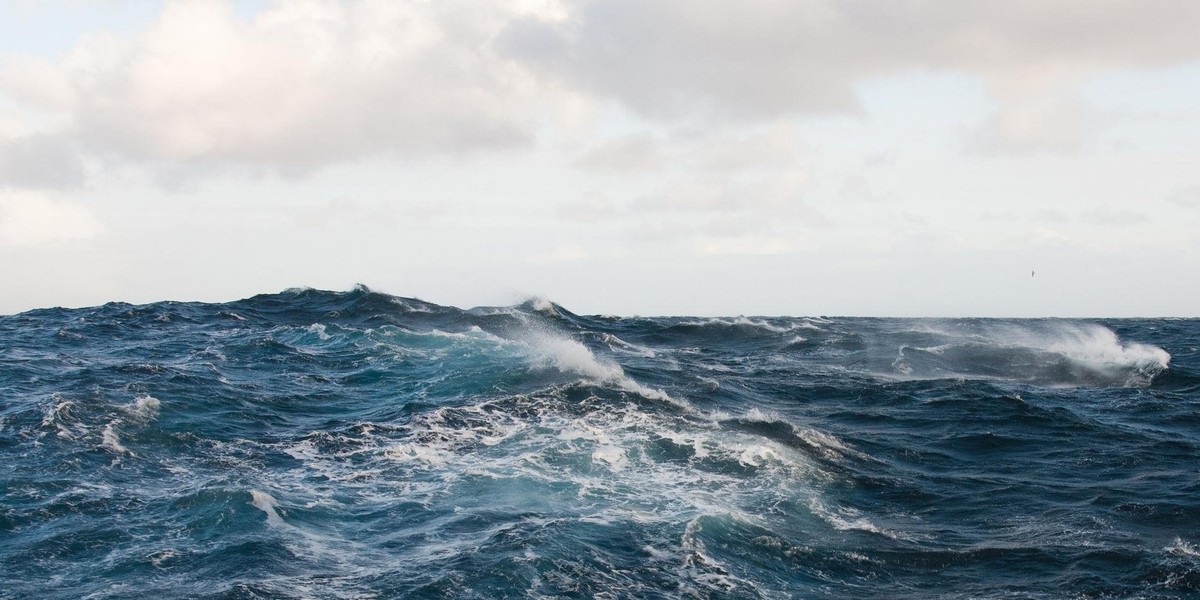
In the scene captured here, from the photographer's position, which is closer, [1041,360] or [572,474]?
[572,474]

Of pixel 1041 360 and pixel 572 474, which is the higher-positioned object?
pixel 1041 360

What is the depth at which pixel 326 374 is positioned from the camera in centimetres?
4712

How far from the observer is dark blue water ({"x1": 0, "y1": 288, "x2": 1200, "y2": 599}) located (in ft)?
72.0

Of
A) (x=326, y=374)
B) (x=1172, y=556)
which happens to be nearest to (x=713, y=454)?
(x=1172, y=556)

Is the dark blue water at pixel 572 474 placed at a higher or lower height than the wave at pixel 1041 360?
lower

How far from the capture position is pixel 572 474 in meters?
29.9

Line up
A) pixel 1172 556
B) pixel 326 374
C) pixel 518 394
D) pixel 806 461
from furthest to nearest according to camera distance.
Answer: pixel 326 374 < pixel 518 394 < pixel 806 461 < pixel 1172 556

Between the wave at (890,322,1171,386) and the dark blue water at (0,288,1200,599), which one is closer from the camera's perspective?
the dark blue water at (0,288,1200,599)

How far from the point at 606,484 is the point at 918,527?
30.4 ft

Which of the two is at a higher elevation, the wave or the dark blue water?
the wave

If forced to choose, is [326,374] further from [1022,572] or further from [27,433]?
[1022,572]

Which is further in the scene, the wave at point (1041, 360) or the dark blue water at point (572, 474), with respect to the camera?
the wave at point (1041, 360)

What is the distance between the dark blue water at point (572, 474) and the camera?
22.0 meters

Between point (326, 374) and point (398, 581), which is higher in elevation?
point (326, 374)
